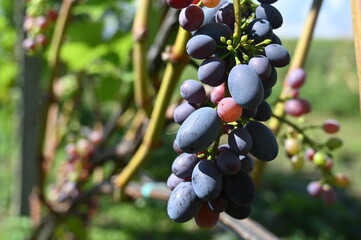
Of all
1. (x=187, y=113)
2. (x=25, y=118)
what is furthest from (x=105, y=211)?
(x=187, y=113)

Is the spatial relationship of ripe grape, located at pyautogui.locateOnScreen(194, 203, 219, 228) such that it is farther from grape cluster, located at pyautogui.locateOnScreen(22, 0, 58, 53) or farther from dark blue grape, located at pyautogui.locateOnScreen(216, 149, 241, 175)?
grape cluster, located at pyautogui.locateOnScreen(22, 0, 58, 53)

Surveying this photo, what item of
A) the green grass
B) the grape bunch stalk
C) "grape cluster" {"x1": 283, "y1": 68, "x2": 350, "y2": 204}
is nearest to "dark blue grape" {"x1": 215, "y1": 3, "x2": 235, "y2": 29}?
the grape bunch stalk

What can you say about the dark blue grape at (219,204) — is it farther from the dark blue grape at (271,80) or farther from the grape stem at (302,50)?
the grape stem at (302,50)

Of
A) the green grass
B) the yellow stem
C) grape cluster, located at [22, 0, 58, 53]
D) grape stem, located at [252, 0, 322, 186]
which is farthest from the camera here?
the green grass

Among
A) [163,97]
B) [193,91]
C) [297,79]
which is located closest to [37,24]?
[163,97]

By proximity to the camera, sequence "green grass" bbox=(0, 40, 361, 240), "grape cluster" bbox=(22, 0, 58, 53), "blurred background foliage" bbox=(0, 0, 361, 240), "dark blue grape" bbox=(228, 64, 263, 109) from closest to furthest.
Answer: "dark blue grape" bbox=(228, 64, 263, 109) → "grape cluster" bbox=(22, 0, 58, 53) → "blurred background foliage" bbox=(0, 0, 361, 240) → "green grass" bbox=(0, 40, 361, 240)

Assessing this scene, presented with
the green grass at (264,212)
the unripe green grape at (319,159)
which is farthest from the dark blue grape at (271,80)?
the green grass at (264,212)
